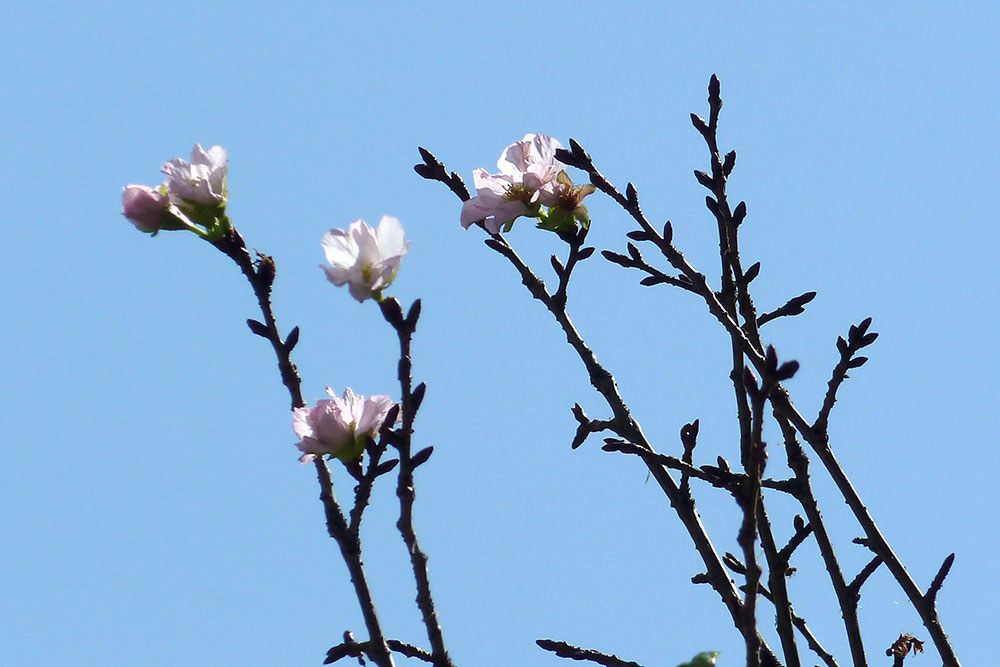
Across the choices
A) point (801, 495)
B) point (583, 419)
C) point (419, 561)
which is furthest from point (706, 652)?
point (583, 419)

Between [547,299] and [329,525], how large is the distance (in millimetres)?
699

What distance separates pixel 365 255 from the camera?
162 centimetres

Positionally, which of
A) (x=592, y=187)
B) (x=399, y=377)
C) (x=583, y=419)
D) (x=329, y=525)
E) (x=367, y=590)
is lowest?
(x=367, y=590)

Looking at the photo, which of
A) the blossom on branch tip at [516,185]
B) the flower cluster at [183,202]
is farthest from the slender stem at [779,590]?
the flower cluster at [183,202]

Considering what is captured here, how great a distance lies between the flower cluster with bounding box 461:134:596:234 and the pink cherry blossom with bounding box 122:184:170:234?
553 millimetres

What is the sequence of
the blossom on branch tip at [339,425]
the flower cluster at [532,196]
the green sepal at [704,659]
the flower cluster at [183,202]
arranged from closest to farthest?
the green sepal at [704,659] → the blossom on branch tip at [339,425] → the flower cluster at [183,202] → the flower cluster at [532,196]

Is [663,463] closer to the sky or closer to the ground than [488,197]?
closer to the ground

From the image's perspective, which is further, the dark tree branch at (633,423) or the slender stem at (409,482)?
the dark tree branch at (633,423)

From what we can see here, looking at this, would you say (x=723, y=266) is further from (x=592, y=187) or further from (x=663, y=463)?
(x=663, y=463)

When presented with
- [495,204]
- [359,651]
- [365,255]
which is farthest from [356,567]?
[495,204]

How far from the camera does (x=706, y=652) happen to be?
1406 mm

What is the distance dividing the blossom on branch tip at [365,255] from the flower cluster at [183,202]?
0.20 m

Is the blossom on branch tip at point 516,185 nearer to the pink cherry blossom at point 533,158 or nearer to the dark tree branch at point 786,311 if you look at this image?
the pink cherry blossom at point 533,158

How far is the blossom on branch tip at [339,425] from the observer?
1.60m
